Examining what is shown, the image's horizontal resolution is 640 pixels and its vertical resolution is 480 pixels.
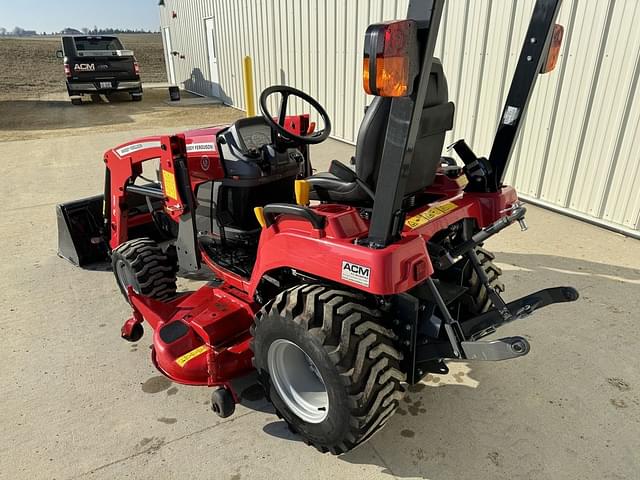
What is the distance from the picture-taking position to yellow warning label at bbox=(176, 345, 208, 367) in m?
2.43

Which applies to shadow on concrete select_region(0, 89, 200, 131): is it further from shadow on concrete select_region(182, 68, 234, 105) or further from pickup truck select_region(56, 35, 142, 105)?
shadow on concrete select_region(182, 68, 234, 105)

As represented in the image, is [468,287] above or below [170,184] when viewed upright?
below

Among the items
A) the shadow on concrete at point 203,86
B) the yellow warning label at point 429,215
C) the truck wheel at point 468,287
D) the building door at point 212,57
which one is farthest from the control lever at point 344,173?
the building door at point 212,57

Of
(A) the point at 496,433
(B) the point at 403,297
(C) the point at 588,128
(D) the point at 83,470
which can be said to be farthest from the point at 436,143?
(C) the point at 588,128

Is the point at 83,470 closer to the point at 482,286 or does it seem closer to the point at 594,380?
the point at 482,286

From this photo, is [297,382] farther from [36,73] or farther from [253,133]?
[36,73]

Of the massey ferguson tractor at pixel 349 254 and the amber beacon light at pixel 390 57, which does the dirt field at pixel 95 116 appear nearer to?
the massey ferguson tractor at pixel 349 254

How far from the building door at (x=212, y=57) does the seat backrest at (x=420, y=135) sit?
508 inches

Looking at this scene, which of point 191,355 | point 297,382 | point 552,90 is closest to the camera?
point 297,382

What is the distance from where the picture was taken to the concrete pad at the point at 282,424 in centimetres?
217

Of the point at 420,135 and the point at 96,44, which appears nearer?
the point at 420,135

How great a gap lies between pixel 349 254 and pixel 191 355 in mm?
1105

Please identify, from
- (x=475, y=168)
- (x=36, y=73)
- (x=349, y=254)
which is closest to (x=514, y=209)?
(x=475, y=168)

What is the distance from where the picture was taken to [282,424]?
7.89 ft
